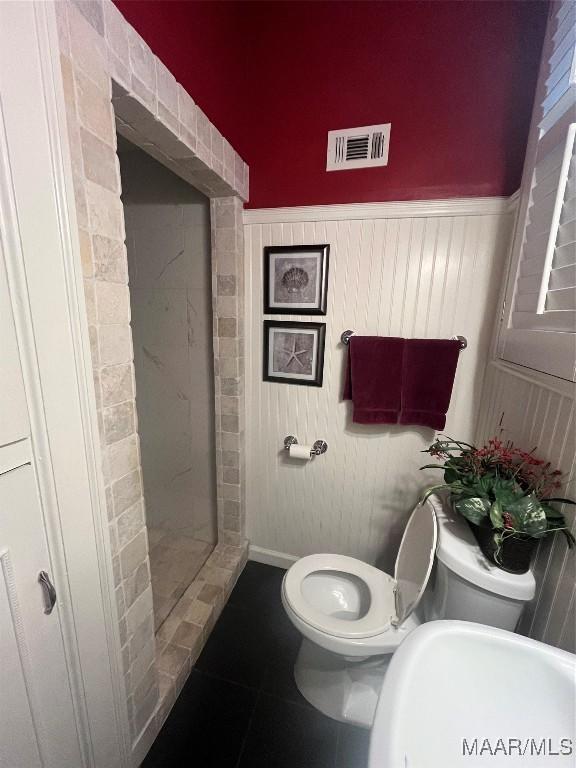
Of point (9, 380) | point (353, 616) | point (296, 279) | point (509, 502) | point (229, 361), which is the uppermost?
point (296, 279)

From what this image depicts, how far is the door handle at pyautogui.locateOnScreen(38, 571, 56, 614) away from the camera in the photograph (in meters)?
0.67

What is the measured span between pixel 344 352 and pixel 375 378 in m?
0.19

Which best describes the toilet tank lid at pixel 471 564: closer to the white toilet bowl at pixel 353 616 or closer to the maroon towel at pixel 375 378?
the white toilet bowl at pixel 353 616

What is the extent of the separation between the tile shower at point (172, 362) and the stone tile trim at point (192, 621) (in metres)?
0.09

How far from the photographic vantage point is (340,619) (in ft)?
3.71

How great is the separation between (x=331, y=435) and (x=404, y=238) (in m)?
0.97

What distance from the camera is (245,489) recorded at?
179 centimetres

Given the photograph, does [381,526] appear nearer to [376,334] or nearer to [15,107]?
[376,334]

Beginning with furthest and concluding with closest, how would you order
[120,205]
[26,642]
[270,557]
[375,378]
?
[270,557], [375,378], [120,205], [26,642]

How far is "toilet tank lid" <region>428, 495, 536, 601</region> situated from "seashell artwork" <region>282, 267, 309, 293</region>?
1098mm

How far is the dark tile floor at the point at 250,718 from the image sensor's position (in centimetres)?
105

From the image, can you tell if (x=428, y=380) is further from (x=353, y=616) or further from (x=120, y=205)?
(x=120, y=205)

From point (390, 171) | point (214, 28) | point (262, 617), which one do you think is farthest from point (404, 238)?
point (262, 617)

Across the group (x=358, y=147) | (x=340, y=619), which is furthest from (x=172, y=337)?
(x=340, y=619)
